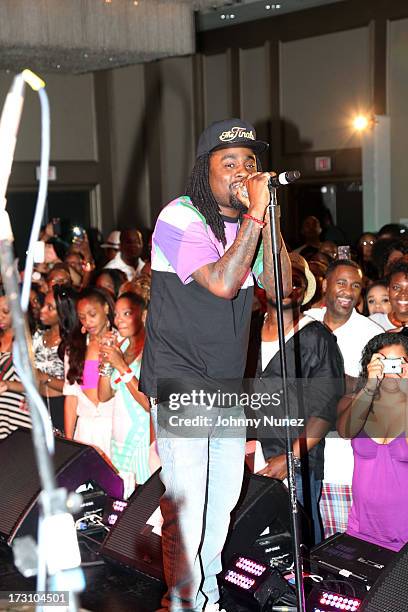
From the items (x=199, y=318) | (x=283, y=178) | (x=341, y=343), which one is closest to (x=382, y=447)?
(x=341, y=343)

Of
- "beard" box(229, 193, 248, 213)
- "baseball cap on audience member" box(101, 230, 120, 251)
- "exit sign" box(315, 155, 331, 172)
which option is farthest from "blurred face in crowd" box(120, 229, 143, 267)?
"beard" box(229, 193, 248, 213)

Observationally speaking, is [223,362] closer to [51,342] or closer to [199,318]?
[199,318]

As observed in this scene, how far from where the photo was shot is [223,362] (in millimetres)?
2176

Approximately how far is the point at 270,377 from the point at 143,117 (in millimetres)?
7312

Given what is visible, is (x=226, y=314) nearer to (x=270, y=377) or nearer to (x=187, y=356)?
(x=187, y=356)

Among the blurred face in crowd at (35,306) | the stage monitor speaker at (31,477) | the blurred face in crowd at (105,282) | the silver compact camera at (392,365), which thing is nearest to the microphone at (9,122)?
the silver compact camera at (392,365)

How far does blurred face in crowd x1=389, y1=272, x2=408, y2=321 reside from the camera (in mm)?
3402

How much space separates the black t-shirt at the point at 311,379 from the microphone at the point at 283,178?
113cm

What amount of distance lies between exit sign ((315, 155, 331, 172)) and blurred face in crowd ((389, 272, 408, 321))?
210 inches

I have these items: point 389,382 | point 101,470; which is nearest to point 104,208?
point 101,470

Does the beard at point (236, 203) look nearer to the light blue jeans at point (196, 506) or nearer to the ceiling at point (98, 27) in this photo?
the light blue jeans at point (196, 506)

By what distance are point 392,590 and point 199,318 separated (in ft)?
2.90

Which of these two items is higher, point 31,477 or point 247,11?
point 247,11

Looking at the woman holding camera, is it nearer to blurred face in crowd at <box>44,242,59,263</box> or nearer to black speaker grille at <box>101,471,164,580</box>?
black speaker grille at <box>101,471,164,580</box>
